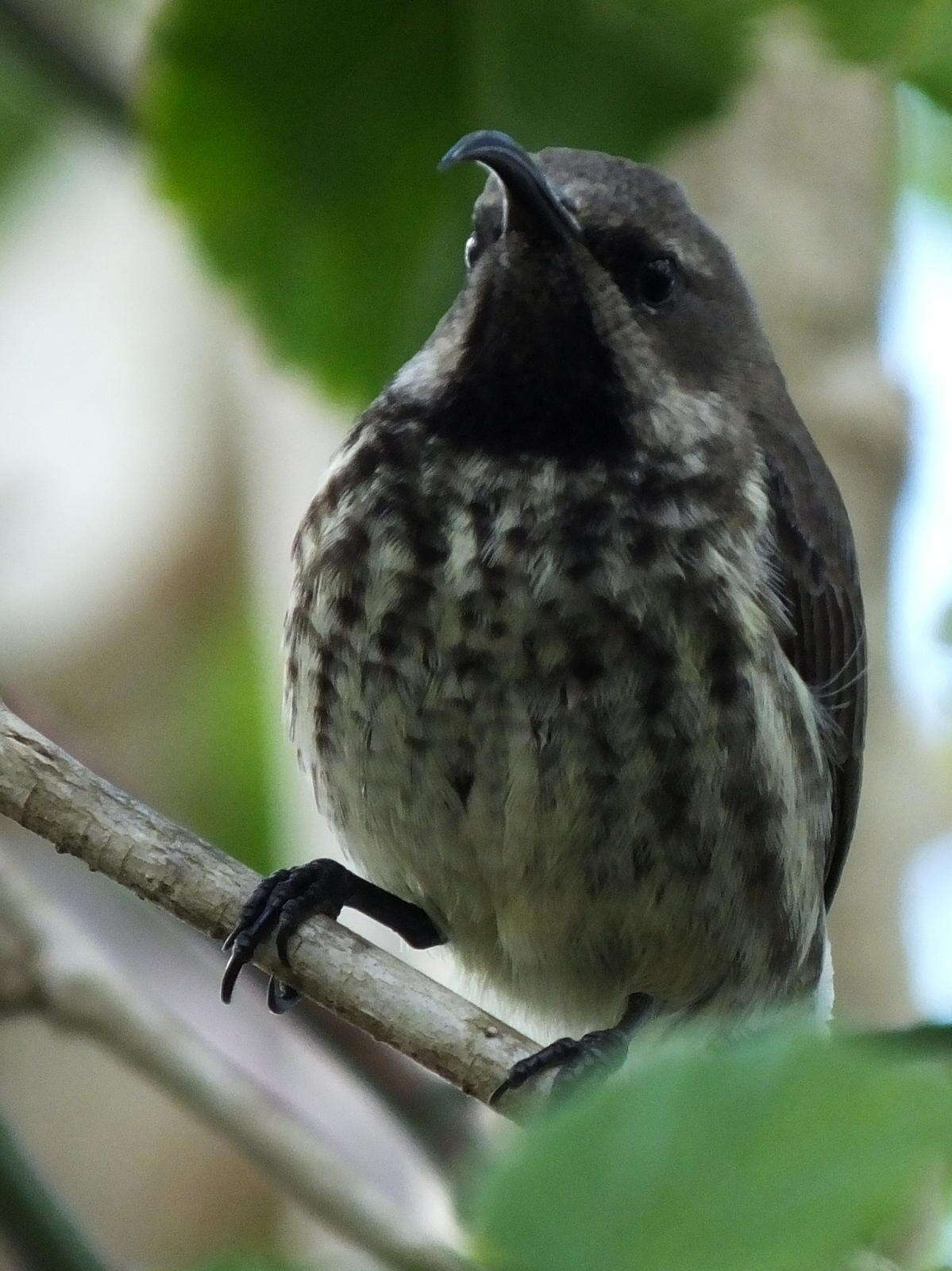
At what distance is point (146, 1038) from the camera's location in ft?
5.79

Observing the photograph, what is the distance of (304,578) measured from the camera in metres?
2.65

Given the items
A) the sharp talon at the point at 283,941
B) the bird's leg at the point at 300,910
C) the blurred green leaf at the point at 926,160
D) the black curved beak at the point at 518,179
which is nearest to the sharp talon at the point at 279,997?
the bird's leg at the point at 300,910

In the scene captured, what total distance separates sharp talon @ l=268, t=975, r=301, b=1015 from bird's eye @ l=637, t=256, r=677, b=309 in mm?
1118

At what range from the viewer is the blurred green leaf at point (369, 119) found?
173cm

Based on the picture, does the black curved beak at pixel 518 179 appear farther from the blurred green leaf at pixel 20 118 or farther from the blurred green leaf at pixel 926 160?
the blurred green leaf at pixel 926 160

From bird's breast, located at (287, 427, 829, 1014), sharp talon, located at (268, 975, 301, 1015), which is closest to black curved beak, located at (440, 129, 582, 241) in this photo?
bird's breast, located at (287, 427, 829, 1014)

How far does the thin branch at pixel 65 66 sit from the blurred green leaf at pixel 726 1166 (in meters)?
1.99

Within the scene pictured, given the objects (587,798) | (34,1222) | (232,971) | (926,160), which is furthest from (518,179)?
(926,160)

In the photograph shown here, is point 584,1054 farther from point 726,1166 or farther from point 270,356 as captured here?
point 726,1166

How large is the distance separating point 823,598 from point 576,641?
54cm

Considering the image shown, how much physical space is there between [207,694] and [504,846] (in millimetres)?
2042

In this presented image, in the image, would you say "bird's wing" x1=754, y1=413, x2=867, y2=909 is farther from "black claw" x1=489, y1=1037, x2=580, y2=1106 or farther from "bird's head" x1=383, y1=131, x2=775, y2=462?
"black claw" x1=489, y1=1037, x2=580, y2=1106

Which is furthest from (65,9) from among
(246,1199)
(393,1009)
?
(246,1199)

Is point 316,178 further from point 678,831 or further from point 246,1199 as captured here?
point 246,1199
